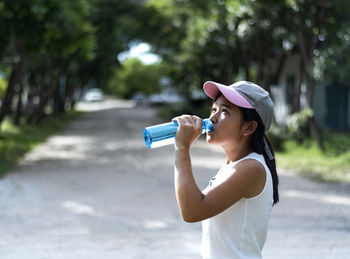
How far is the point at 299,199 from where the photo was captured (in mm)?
7980

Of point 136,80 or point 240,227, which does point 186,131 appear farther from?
point 136,80

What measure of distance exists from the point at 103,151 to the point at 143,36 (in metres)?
12.6

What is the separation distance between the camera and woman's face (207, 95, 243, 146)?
2082 mm

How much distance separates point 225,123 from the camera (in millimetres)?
2080

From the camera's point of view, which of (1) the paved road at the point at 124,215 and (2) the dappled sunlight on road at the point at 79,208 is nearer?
(1) the paved road at the point at 124,215

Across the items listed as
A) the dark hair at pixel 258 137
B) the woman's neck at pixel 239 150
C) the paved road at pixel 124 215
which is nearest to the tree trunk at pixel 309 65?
→ the paved road at pixel 124 215

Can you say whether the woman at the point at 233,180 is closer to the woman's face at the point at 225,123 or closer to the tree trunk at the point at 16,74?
the woman's face at the point at 225,123

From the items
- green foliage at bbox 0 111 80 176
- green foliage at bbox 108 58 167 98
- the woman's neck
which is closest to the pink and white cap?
the woman's neck

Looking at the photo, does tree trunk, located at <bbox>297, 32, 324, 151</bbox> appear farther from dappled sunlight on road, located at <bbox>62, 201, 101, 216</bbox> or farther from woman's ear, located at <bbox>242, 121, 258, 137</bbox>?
woman's ear, located at <bbox>242, 121, 258, 137</bbox>

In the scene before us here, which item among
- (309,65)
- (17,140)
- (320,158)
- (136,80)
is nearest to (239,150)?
(320,158)

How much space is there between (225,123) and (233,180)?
0.78ft

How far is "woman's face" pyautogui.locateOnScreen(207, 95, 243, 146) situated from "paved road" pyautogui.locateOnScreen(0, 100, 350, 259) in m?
3.30

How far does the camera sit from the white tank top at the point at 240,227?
79.3 inches

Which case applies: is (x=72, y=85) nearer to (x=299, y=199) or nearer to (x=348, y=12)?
(x=348, y=12)
